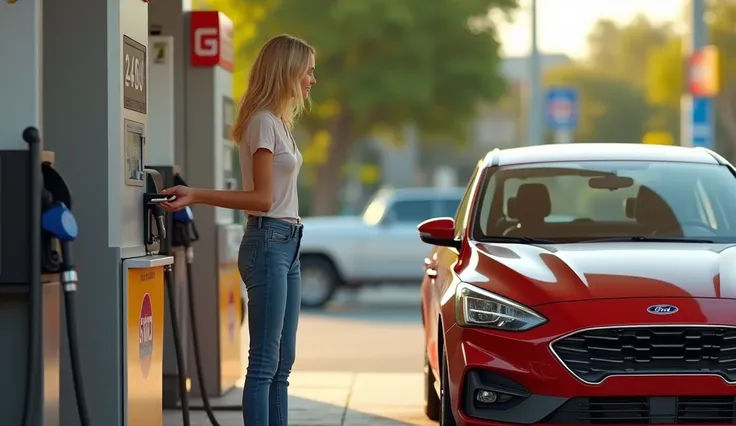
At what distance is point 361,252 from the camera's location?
69.0 ft

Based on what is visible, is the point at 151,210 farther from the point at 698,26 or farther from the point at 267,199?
the point at 698,26

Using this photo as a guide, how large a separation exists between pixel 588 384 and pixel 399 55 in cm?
2874

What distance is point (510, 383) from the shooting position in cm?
634

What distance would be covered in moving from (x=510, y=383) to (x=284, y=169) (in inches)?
51.2

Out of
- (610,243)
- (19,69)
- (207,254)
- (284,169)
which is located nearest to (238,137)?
(284,169)

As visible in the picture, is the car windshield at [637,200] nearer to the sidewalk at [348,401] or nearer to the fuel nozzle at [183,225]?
the sidewalk at [348,401]

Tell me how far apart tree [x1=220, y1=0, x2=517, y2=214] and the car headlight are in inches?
1047

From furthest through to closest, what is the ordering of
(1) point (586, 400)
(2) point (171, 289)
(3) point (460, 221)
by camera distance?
(3) point (460, 221), (2) point (171, 289), (1) point (586, 400)

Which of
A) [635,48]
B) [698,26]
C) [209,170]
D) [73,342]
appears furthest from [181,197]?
[635,48]

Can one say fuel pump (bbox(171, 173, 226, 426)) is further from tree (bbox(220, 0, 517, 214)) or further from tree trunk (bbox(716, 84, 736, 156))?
tree trunk (bbox(716, 84, 736, 156))

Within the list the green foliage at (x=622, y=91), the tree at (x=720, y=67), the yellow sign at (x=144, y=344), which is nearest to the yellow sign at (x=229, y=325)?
the yellow sign at (x=144, y=344)

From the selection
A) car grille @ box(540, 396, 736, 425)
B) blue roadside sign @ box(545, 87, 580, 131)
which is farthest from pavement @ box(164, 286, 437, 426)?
blue roadside sign @ box(545, 87, 580, 131)

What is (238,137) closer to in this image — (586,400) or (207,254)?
(586,400)

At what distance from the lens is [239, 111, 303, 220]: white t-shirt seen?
6.18 m
